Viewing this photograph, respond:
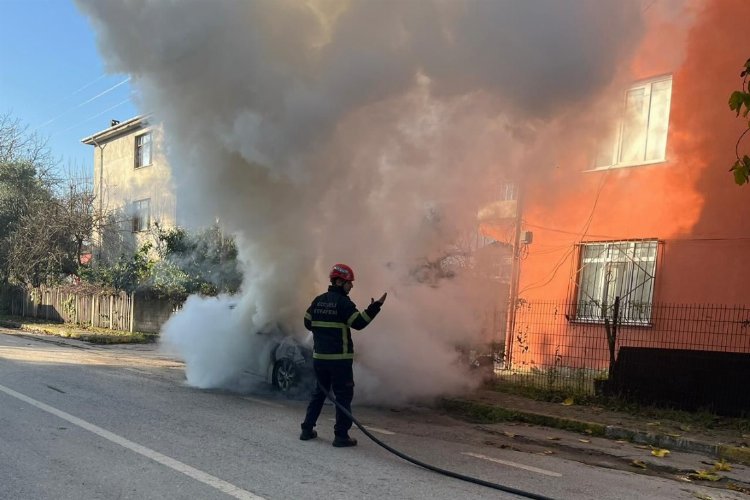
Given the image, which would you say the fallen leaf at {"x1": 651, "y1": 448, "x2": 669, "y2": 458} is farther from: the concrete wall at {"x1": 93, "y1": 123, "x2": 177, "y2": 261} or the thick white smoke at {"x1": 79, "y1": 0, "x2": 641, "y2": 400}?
the concrete wall at {"x1": 93, "y1": 123, "x2": 177, "y2": 261}

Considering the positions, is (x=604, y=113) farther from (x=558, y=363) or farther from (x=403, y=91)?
(x=558, y=363)

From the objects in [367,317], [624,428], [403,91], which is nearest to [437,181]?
[403,91]

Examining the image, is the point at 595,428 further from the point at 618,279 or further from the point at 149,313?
the point at 149,313

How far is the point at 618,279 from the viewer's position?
10844 mm

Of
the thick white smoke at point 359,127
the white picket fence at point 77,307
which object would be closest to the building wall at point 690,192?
the thick white smoke at point 359,127

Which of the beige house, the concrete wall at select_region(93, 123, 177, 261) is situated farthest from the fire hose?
the beige house

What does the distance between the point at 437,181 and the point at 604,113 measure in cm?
229

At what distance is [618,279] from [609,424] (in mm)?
4625

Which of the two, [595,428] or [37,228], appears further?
[37,228]

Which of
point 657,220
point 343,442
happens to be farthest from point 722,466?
point 657,220

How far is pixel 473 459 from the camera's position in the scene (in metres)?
5.20

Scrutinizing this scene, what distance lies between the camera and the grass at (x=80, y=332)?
15.4m

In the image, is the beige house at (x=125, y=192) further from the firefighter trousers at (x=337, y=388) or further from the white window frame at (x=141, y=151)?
the firefighter trousers at (x=337, y=388)

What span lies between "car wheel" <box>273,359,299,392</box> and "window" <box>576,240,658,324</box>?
18.5 feet
